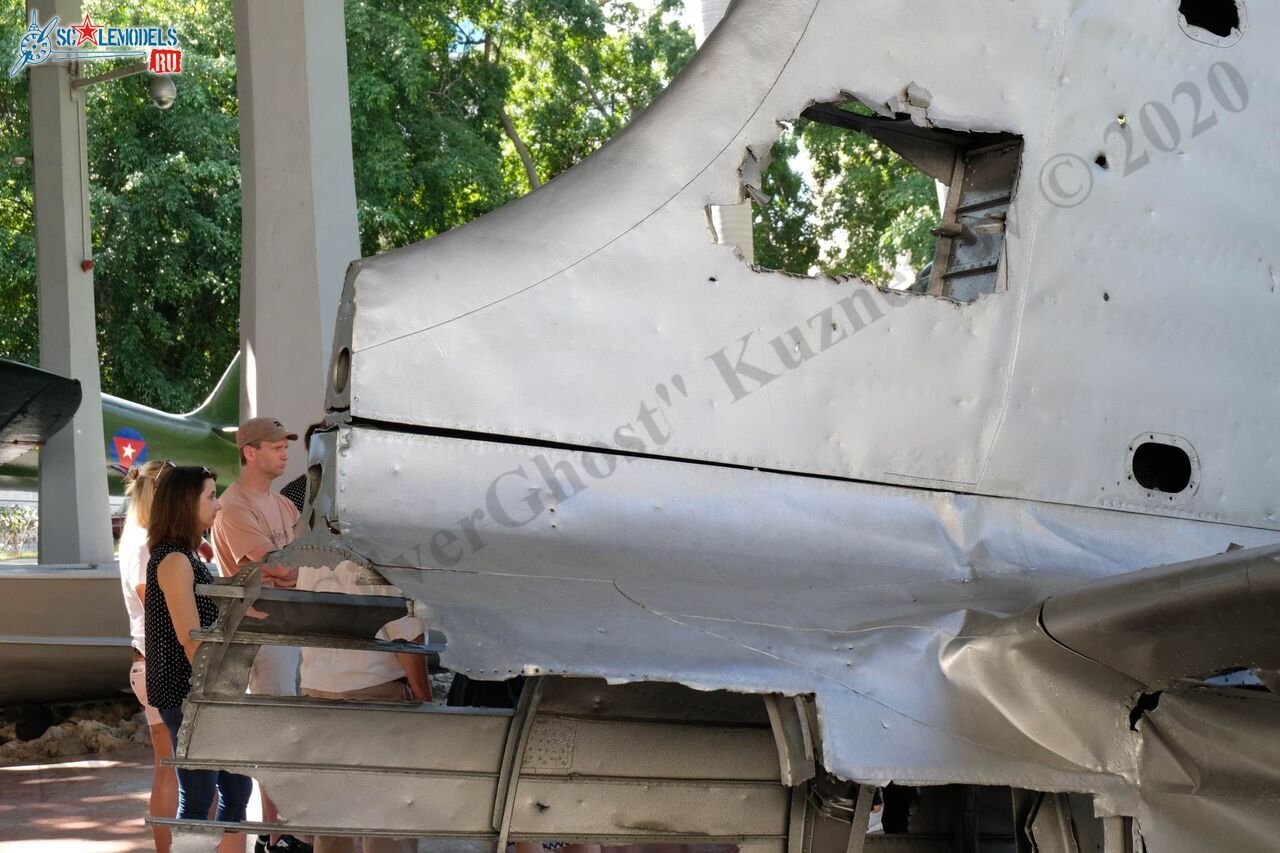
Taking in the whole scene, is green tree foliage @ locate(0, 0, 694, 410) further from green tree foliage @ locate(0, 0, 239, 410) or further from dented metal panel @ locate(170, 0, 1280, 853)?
dented metal panel @ locate(170, 0, 1280, 853)

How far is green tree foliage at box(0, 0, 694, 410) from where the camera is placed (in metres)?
24.1

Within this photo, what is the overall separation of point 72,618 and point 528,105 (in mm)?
19093

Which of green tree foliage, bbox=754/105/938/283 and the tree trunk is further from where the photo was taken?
the tree trunk

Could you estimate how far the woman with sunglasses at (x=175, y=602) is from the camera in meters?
4.91

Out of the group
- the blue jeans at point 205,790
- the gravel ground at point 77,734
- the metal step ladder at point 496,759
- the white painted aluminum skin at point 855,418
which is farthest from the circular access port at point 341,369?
the gravel ground at point 77,734

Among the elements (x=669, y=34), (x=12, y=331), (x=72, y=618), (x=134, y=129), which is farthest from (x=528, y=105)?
(x=72, y=618)

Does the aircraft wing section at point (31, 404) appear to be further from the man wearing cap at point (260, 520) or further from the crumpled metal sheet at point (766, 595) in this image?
the crumpled metal sheet at point (766, 595)

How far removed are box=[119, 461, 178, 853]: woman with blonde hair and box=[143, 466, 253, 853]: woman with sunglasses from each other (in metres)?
0.32

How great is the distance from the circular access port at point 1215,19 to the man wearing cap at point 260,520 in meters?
3.72

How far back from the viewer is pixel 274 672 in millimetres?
5250

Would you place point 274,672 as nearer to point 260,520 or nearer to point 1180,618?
point 260,520

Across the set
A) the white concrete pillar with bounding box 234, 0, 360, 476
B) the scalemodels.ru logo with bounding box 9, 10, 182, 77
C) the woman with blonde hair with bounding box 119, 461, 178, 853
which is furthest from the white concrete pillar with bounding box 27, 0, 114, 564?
the woman with blonde hair with bounding box 119, 461, 178, 853

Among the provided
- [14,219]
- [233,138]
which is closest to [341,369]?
[233,138]

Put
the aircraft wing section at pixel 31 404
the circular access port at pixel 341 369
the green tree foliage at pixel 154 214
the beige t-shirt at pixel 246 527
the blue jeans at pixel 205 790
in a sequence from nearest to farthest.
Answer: the circular access port at pixel 341 369 < the blue jeans at pixel 205 790 < the beige t-shirt at pixel 246 527 < the aircraft wing section at pixel 31 404 < the green tree foliage at pixel 154 214
